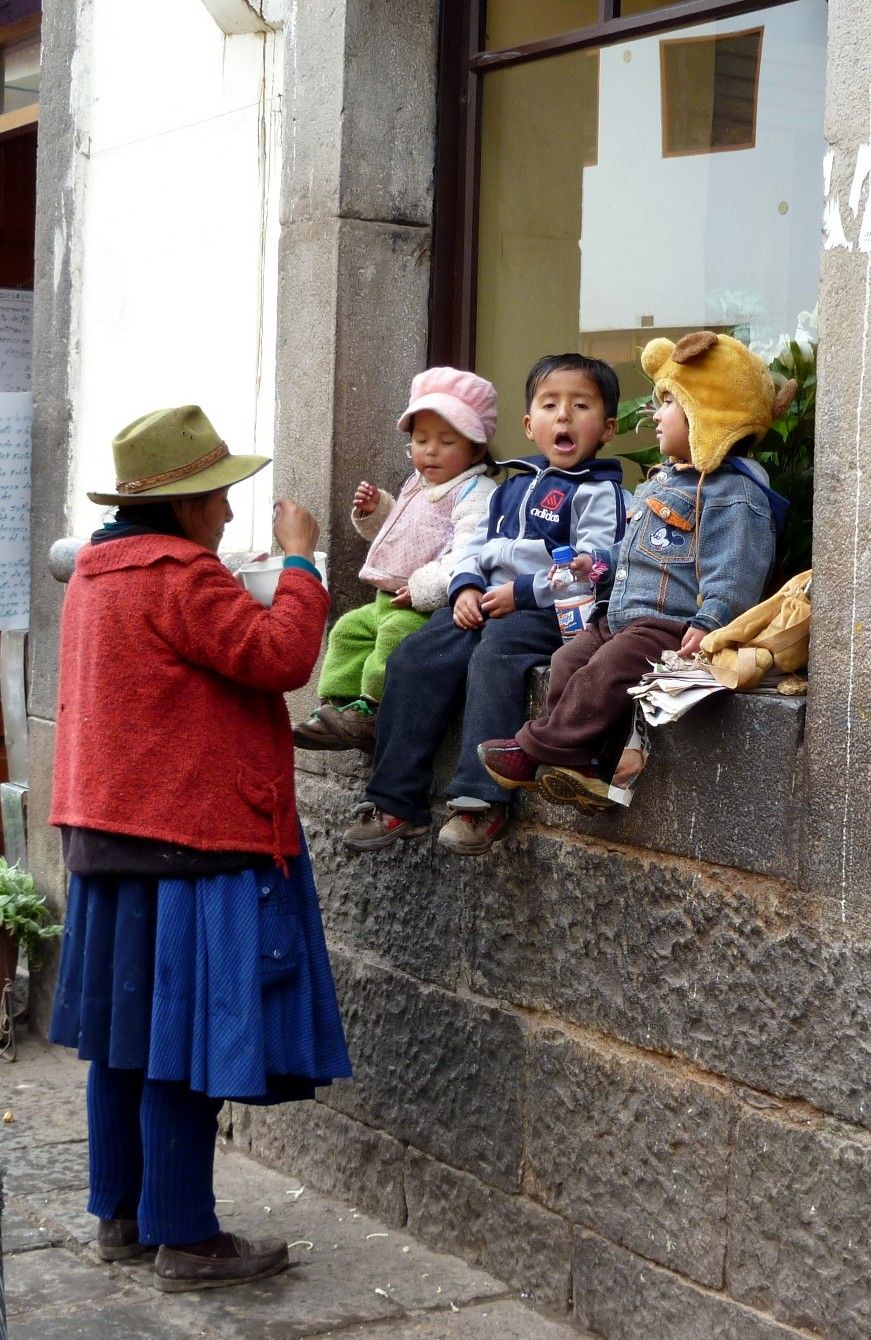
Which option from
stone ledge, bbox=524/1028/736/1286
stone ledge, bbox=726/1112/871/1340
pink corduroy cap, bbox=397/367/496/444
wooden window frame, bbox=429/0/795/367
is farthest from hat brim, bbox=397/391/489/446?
stone ledge, bbox=726/1112/871/1340

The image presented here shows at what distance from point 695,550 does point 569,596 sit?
373mm

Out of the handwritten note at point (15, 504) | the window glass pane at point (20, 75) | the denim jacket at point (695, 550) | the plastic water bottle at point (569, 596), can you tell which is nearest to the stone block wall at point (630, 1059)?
the denim jacket at point (695, 550)

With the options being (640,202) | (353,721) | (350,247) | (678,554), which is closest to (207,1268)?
(353,721)

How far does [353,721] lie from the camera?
4199mm

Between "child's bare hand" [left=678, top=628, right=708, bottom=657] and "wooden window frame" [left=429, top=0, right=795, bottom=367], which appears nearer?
"child's bare hand" [left=678, top=628, right=708, bottom=657]

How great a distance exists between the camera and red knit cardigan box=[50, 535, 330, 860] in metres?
3.74

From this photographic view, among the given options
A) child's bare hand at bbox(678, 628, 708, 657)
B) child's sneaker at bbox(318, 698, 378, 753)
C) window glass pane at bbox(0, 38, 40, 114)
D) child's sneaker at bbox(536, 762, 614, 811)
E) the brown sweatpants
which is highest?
window glass pane at bbox(0, 38, 40, 114)

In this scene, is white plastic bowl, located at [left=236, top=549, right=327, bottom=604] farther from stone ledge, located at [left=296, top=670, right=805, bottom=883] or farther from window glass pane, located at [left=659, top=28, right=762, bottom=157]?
window glass pane, located at [left=659, top=28, right=762, bottom=157]

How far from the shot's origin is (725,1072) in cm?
338

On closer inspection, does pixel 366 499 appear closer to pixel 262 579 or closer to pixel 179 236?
pixel 262 579

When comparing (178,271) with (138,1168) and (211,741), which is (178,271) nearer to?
(211,741)

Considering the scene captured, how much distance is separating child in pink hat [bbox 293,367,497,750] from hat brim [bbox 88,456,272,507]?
51 cm

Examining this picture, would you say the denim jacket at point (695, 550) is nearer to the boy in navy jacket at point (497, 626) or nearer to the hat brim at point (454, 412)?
the boy in navy jacket at point (497, 626)

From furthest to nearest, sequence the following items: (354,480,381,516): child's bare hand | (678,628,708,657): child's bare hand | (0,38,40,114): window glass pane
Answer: (0,38,40,114): window glass pane, (354,480,381,516): child's bare hand, (678,628,708,657): child's bare hand
